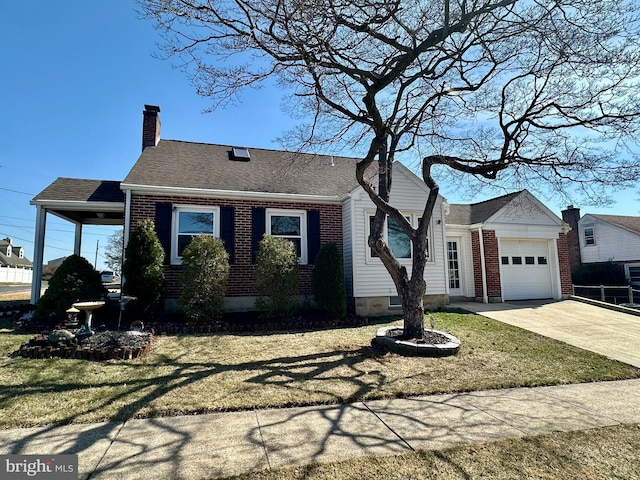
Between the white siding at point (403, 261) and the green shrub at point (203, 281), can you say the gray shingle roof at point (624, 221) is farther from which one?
the green shrub at point (203, 281)

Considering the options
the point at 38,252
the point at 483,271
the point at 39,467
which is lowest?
the point at 39,467

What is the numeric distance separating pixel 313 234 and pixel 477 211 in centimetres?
867

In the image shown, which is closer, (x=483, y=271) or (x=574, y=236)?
(x=483, y=271)

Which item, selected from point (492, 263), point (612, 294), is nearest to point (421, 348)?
point (492, 263)

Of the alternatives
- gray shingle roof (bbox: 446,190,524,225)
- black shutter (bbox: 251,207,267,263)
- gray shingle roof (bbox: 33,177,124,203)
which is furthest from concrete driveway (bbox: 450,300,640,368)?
gray shingle roof (bbox: 33,177,124,203)

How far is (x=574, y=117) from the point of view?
26.0 feet

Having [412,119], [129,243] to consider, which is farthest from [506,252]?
[129,243]

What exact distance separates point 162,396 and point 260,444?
1.80 metres

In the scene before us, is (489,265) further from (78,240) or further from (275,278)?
(78,240)

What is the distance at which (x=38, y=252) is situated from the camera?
9.70 m

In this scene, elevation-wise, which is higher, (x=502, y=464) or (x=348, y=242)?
(x=348, y=242)

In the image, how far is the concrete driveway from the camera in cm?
754

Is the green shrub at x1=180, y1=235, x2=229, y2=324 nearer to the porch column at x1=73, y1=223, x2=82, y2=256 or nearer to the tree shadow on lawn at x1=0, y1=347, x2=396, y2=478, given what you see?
the tree shadow on lawn at x1=0, y1=347, x2=396, y2=478

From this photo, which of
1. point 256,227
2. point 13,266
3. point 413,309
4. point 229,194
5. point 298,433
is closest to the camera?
point 298,433
